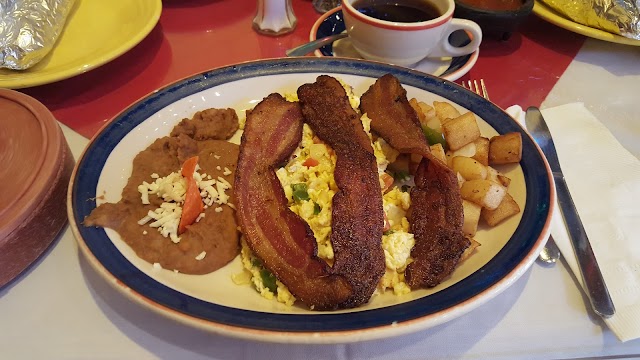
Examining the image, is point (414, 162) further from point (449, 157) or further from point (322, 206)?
point (322, 206)

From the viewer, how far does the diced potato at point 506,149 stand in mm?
1396

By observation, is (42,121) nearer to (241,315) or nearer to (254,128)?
(254,128)

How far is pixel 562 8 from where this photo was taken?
86.0 inches

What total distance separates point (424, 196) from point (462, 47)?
893 millimetres

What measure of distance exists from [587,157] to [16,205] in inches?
67.5

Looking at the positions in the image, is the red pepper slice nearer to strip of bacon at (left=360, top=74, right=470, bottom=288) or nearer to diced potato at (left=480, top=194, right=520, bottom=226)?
strip of bacon at (left=360, top=74, right=470, bottom=288)

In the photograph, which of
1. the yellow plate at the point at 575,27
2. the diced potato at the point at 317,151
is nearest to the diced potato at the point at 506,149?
the diced potato at the point at 317,151

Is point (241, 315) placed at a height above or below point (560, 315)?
above

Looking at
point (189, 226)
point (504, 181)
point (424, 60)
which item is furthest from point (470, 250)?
point (424, 60)

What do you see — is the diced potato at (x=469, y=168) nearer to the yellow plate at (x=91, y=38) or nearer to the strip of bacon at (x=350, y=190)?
the strip of bacon at (x=350, y=190)

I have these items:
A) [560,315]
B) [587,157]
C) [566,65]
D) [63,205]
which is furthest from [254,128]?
[566,65]

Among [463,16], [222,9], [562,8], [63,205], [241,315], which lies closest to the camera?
[241,315]

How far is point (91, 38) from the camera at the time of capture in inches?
80.9

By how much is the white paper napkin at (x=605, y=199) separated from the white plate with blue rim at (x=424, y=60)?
291mm
